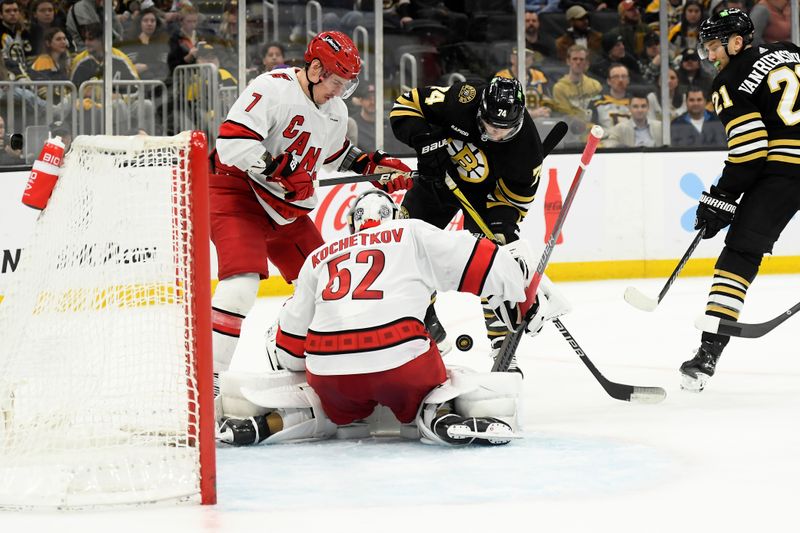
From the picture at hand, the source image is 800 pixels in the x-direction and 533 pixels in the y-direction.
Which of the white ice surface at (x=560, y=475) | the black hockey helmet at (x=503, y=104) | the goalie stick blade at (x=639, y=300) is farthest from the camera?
the goalie stick blade at (x=639, y=300)

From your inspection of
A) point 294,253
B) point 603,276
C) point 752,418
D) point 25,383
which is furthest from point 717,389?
point 603,276

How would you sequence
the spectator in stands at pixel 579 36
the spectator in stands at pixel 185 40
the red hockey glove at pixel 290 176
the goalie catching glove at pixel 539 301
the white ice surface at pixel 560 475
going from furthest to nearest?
the spectator in stands at pixel 579 36
the spectator in stands at pixel 185 40
the red hockey glove at pixel 290 176
the goalie catching glove at pixel 539 301
the white ice surface at pixel 560 475

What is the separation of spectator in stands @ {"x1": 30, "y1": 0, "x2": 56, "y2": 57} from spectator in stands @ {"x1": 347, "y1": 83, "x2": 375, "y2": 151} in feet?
5.60

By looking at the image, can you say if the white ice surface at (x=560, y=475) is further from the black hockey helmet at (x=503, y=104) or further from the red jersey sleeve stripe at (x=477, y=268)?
the black hockey helmet at (x=503, y=104)

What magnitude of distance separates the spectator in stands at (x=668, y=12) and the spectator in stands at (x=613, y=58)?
0.21m

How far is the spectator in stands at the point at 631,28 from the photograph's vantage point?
7.88m

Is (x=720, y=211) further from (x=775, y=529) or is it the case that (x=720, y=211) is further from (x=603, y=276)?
(x=603, y=276)

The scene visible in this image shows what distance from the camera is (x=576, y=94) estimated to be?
7723mm

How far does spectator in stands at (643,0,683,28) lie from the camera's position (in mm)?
7832

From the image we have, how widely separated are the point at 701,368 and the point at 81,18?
390 centimetres

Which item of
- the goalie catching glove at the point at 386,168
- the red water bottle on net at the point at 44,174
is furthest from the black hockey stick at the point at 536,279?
the red water bottle on net at the point at 44,174

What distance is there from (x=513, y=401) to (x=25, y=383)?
1137 millimetres

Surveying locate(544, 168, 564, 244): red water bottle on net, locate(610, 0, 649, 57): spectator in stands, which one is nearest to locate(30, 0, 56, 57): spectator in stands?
locate(544, 168, 564, 244): red water bottle on net

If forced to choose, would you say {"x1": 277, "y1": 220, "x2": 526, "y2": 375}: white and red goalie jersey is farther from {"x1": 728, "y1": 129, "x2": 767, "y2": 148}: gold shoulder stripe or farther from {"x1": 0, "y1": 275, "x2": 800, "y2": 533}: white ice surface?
{"x1": 728, "y1": 129, "x2": 767, "y2": 148}: gold shoulder stripe
